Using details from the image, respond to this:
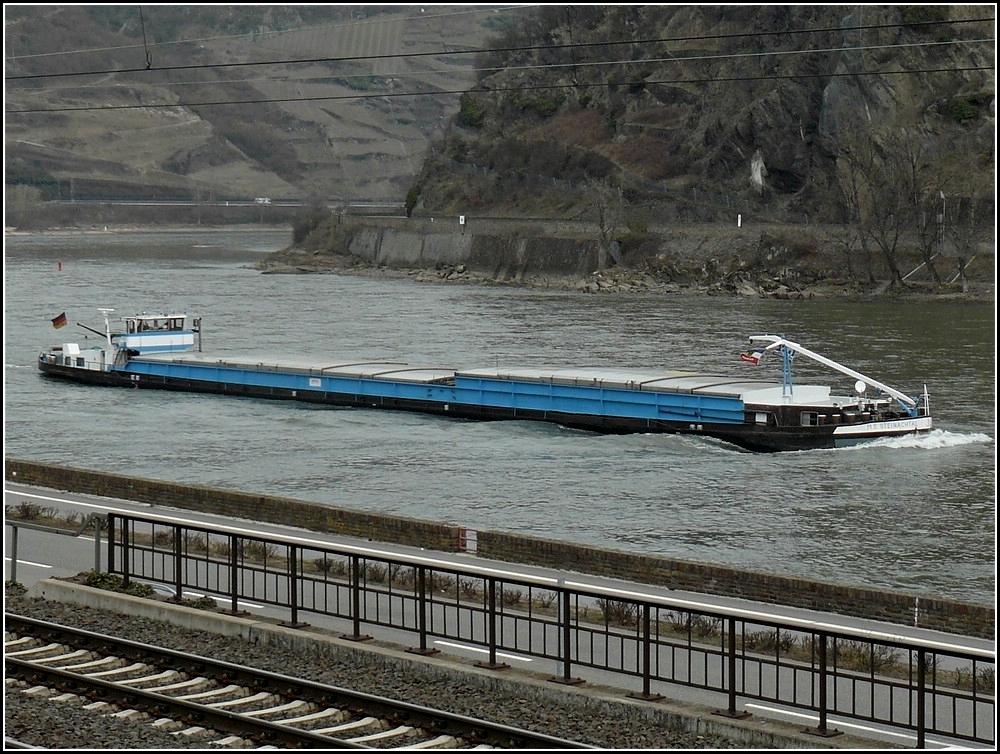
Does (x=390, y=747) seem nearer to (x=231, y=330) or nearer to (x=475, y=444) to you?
(x=475, y=444)

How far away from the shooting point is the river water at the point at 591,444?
26.4 metres

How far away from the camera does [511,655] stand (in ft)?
45.9

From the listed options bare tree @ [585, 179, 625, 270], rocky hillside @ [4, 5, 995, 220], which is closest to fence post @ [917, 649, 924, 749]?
rocky hillside @ [4, 5, 995, 220]

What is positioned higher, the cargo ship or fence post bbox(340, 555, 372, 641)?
the cargo ship

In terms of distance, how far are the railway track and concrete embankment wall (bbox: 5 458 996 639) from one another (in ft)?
21.2

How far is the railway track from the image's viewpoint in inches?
453

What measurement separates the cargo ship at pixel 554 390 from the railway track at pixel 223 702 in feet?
71.3

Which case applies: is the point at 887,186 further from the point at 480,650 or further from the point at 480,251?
the point at 480,650

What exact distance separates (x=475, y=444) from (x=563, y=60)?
94577mm

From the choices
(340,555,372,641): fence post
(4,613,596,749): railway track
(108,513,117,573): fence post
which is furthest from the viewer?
(108,513,117,573): fence post

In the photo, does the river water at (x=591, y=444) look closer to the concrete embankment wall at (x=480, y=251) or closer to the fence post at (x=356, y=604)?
the fence post at (x=356, y=604)

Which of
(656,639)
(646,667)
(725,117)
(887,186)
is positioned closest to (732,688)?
(646,667)

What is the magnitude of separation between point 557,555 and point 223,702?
23.7 ft

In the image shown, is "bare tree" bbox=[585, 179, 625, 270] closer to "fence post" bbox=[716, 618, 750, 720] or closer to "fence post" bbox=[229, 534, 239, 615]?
"fence post" bbox=[229, 534, 239, 615]
